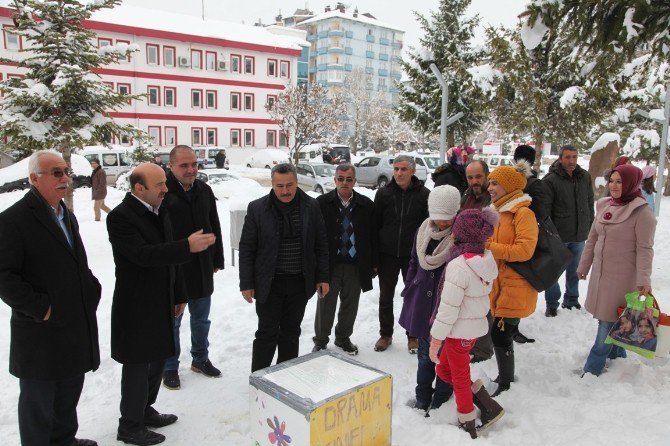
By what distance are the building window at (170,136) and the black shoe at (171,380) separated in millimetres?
39972

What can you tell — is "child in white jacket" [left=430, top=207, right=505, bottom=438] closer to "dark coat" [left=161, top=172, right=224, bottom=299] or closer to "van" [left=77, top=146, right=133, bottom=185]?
"dark coat" [left=161, top=172, right=224, bottom=299]

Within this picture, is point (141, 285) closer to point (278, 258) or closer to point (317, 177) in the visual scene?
point (278, 258)

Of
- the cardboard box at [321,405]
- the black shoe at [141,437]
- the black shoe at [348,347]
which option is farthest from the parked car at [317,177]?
the cardboard box at [321,405]

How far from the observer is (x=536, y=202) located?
4242mm

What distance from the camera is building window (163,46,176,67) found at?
135 feet

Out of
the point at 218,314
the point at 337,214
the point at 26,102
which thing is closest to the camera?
the point at 337,214

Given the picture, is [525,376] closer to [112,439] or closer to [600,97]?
[112,439]

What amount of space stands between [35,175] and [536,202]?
3.69 metres

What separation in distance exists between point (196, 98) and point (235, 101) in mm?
3449

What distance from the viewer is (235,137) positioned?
45188 millimetres

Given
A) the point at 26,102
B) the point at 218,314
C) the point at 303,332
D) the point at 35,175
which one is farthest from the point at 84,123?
the point at 35,175

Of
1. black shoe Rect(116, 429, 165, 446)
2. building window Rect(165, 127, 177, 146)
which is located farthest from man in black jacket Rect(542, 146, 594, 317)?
building window Rect(165, 127, 177, 146)

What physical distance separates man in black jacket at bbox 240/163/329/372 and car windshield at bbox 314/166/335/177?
18128 millimetres

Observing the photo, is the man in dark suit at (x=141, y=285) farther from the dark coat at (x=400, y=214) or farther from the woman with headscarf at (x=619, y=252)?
the woman with headscarf at (x=619, y=252)
